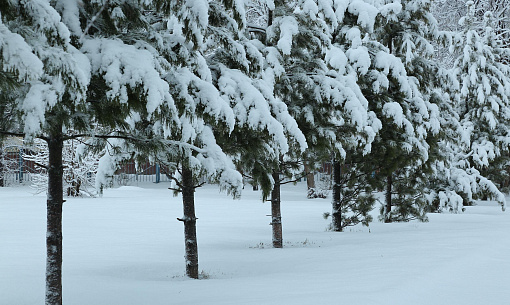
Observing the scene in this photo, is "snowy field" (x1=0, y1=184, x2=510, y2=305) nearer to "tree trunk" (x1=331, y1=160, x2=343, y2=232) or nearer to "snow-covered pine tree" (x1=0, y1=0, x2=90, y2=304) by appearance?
"tree trunk" (x1=331, y1=160, x2=343, y2=232)

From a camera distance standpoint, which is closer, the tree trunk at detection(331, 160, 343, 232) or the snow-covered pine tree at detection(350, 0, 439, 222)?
the snow-covered pine tree at detection(350, 0, 439, 222)

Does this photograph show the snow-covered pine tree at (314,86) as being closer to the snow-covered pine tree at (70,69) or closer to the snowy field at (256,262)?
the snowy field at (256,262)

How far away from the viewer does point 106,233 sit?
1223 cm

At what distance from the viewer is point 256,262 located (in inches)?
353

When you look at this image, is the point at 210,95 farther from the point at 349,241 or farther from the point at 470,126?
the point at 470,126


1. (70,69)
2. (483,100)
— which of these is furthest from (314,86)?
(483,100)

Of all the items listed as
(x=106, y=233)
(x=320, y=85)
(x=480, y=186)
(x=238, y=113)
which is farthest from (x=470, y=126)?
(x=238, y=113)

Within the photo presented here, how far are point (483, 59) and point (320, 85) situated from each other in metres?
12.2

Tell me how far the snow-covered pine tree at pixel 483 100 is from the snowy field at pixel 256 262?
4.75 meters

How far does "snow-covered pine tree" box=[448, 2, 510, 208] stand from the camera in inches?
762

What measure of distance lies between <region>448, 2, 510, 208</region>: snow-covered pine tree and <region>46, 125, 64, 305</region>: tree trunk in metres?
16.0

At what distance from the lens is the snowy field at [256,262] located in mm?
6148

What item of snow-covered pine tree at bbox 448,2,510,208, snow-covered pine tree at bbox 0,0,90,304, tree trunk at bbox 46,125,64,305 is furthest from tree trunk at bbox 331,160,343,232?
snow-covered pine tree at bbox 0,0,90,304

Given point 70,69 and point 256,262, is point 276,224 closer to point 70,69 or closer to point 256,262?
point 256,262
